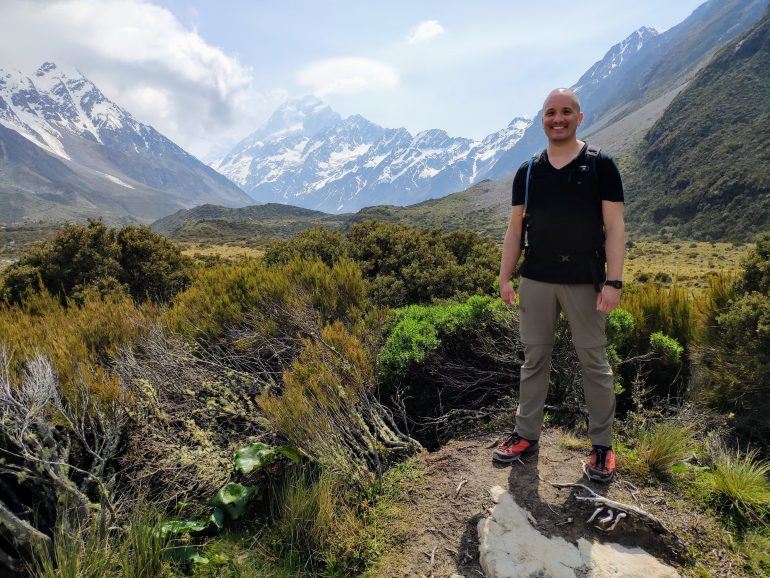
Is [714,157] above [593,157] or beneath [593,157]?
above

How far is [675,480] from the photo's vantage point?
2.89m

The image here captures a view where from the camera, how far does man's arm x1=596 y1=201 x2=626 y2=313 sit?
8.98ft

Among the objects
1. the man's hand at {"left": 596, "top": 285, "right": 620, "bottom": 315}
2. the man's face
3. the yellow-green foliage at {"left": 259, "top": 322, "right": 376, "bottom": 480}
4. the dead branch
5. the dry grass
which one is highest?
the man's face

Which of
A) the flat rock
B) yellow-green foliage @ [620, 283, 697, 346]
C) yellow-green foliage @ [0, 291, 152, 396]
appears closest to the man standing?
the flat rock

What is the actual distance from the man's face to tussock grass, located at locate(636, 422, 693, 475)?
2168 mm

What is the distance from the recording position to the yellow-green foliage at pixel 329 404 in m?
3.20

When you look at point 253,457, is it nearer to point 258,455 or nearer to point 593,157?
point 258,455

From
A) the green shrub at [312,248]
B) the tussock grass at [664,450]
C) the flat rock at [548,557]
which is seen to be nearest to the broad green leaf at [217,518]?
the flat rock at [548,557]

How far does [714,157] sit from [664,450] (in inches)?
3685

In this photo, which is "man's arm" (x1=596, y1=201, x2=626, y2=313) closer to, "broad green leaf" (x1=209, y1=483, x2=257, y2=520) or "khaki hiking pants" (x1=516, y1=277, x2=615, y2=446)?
"khaki hiking pants" (x1=516, y1=277, x2=615, y2=446)

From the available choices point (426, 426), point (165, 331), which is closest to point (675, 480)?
point (426, 426)

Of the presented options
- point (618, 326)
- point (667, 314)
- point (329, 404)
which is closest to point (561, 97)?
point (618, 326)

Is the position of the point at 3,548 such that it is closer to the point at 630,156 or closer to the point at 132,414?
the point at 132,414

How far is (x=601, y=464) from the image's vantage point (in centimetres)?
294
